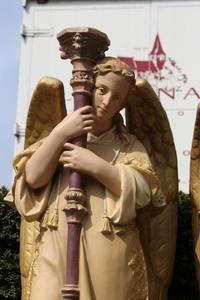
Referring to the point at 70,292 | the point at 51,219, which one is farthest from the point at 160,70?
the point at 70,292

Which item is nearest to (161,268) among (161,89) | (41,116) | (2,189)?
(41,116)

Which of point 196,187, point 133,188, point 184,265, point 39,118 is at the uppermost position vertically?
point 39,118

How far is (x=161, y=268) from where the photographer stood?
6328 millimetres

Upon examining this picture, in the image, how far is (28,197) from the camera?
230 inches

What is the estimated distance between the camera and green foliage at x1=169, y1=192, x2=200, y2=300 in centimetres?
796

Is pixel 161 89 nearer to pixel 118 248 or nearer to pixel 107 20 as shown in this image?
pixel 107 20

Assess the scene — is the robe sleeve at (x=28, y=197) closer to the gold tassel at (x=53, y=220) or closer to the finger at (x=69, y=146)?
the gold tassel at (x=53, y=220)

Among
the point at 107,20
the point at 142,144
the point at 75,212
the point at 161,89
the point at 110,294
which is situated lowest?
the point at 110,294

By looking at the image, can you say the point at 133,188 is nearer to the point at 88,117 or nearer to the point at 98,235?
the point at 98,235

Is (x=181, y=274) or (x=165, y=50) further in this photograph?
(x=165, y=50)

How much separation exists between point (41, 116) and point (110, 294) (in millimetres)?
1677

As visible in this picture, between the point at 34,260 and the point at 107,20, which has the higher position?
the point at 107,20

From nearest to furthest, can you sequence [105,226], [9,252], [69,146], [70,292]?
[70,292], [105,226], [69,146], [9,252]

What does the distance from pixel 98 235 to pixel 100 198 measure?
10.1 inches
